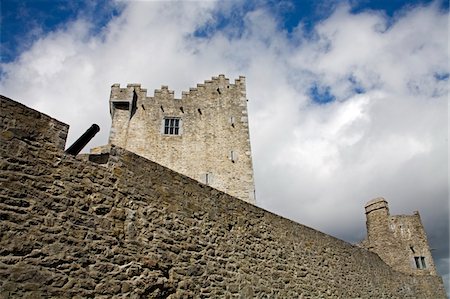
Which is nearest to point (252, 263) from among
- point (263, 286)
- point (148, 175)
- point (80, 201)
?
point (263, 286)

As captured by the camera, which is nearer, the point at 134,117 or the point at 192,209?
the point at 192,209

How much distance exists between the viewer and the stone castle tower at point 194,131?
18422 millimetres

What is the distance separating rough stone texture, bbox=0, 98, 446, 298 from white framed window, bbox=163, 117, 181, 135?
1166cm

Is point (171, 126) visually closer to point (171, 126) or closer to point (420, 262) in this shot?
point (171, 126)

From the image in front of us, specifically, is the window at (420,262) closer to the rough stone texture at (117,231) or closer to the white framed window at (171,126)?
the rough stone texture at (117,231)

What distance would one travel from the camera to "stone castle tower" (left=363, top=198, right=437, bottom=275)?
67.6 ft

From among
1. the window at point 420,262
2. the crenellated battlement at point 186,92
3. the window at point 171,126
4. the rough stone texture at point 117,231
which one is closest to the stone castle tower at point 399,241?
the window at point 420,262

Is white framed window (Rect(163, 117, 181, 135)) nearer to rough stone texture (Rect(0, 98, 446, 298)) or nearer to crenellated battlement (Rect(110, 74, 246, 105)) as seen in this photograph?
crenellated battlement (Rect(110, 74, 246, 105))

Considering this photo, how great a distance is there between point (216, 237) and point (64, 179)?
3146 mm

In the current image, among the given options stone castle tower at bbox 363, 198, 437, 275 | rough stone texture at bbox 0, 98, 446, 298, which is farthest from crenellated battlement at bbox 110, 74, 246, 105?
rough stone texture at bbox 0, 98, 446, 298

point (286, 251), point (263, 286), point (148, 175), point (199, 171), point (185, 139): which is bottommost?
point (263, 286)

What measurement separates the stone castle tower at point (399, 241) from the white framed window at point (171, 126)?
12.9 meters

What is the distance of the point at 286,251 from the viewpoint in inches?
345

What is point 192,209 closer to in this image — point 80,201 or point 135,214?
point 135,214
